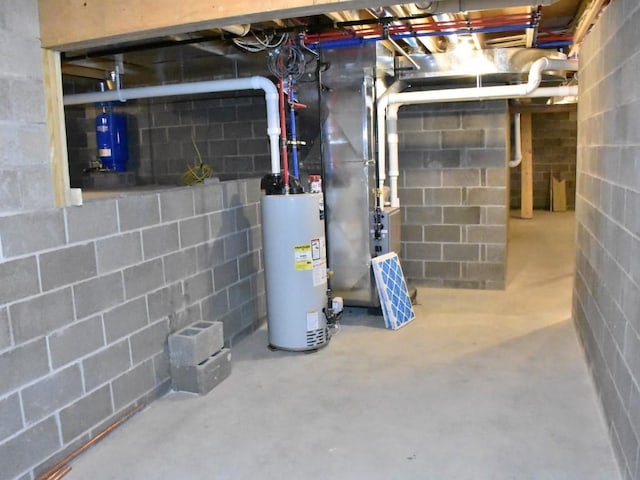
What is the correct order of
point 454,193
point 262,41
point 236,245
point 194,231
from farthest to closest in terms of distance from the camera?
point 454,193
point 236,245
point 262,41
point 194,231

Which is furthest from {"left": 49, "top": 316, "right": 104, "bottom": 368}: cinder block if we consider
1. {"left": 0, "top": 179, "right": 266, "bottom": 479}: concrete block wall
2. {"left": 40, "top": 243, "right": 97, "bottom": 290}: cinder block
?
{"left": 40, "top": 243, "right": 97, "bottom": 290}: cinder block

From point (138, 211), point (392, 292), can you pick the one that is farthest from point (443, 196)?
point (138, 211)

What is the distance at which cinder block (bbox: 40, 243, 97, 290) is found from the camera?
239cm

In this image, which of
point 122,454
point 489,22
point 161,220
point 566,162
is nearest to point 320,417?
point 122,454

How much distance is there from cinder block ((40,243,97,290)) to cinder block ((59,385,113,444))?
561 millimetres

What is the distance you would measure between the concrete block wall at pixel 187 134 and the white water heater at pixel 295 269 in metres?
1.83

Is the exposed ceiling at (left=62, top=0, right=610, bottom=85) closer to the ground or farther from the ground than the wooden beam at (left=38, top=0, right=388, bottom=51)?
farther from the ground

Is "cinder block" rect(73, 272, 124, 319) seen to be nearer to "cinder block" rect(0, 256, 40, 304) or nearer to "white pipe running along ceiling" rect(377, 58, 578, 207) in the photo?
"cinder block" rect(0, 256, 40, 304)

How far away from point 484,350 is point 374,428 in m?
1.32

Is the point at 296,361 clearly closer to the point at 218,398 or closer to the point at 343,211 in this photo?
the point at 218,398

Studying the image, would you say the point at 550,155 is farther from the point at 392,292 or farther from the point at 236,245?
the point at 236,245

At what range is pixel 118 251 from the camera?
2820mm

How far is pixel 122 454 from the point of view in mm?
2527

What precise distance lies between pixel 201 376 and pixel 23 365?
1030 millimetres
